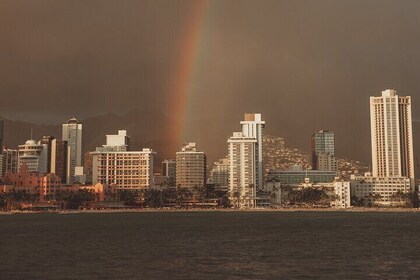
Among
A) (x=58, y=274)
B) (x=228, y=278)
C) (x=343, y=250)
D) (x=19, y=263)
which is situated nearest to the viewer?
(x=228, y=278)

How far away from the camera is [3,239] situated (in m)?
90.1

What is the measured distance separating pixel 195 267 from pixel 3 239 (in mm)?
47000

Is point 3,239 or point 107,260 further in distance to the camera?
point 3,239

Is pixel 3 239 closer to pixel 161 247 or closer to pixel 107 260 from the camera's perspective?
pixel 161 247

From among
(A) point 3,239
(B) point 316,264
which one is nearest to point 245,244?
(B) point 316,264

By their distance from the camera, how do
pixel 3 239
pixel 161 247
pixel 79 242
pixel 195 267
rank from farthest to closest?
pixel 3 239 → pixel 79 242 → pixel 161 247 → pixel 195 267

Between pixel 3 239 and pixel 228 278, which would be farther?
pixel 3 239

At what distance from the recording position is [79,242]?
8331 centimetres

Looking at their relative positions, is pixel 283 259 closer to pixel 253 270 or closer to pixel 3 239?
pixel 253 270

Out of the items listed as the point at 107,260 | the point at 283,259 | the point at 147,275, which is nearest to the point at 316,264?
the point at 283,259

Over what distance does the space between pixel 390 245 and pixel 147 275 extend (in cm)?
4017

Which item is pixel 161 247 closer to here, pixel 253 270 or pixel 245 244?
pixel 245 244

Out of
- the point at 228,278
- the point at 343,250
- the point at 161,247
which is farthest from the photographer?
the point at 161,247

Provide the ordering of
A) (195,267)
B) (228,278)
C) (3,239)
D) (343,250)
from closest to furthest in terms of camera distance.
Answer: (228,278) → (195,267) → (343,250) → (3,239)
